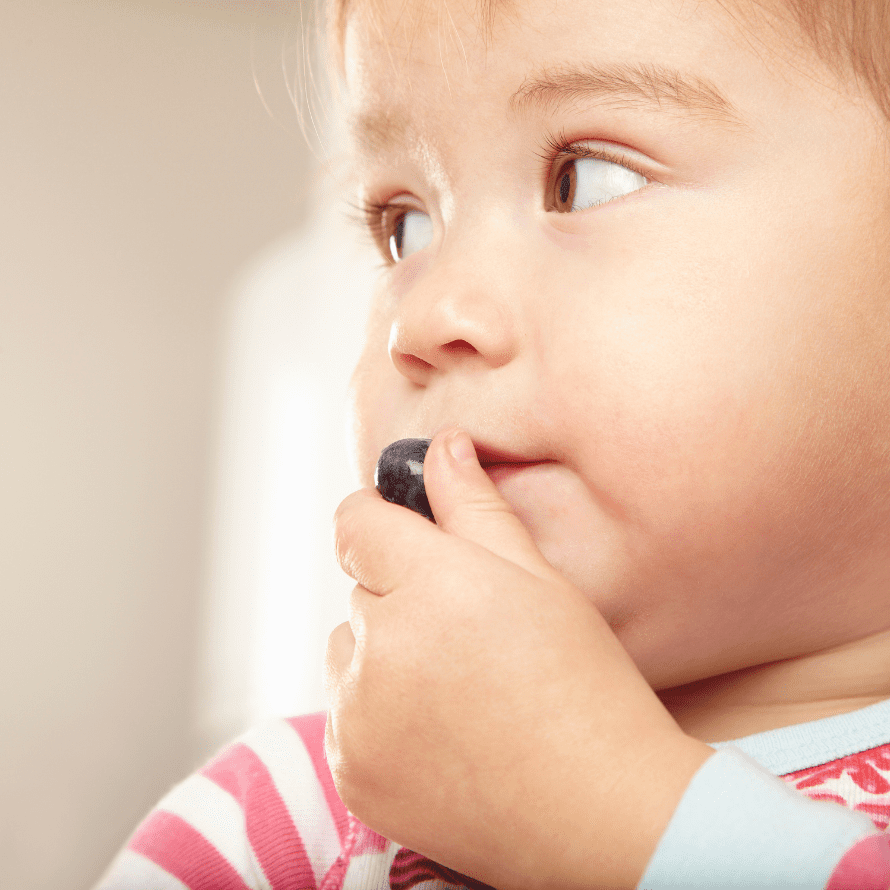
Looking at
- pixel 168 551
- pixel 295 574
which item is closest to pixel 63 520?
pixel 168 551

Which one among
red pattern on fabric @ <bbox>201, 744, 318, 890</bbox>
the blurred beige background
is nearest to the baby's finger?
red pattern on fabric @ <bbox>201, 744, 318, 890</bbox>

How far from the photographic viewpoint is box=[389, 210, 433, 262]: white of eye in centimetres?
68

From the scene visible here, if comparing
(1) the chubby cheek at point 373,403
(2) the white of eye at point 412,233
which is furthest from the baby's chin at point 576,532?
(2) the white of eye at point 412,233

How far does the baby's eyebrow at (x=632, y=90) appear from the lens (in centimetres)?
48

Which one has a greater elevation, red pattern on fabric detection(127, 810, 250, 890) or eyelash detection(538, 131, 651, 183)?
eyelash detection(538, 131, 651, 183)

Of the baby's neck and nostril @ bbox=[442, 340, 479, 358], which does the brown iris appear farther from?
the baby's neck

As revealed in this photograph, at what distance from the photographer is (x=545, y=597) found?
0.42 meters

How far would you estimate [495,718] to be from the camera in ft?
1.32

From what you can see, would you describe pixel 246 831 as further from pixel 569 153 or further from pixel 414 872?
pixel 569 153

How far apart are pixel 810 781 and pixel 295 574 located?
124 cm

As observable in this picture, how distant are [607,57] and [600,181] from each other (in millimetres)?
67

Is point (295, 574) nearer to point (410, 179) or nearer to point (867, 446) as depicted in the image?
point (410, 179)

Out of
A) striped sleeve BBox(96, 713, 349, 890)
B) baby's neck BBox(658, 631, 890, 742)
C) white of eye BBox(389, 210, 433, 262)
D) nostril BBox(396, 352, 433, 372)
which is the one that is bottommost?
striped sleeve BBox(96, 713, 349, 890)

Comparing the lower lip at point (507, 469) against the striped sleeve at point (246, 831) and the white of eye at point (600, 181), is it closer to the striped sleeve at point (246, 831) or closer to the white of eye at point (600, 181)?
the white of eye at point (600, 181)
